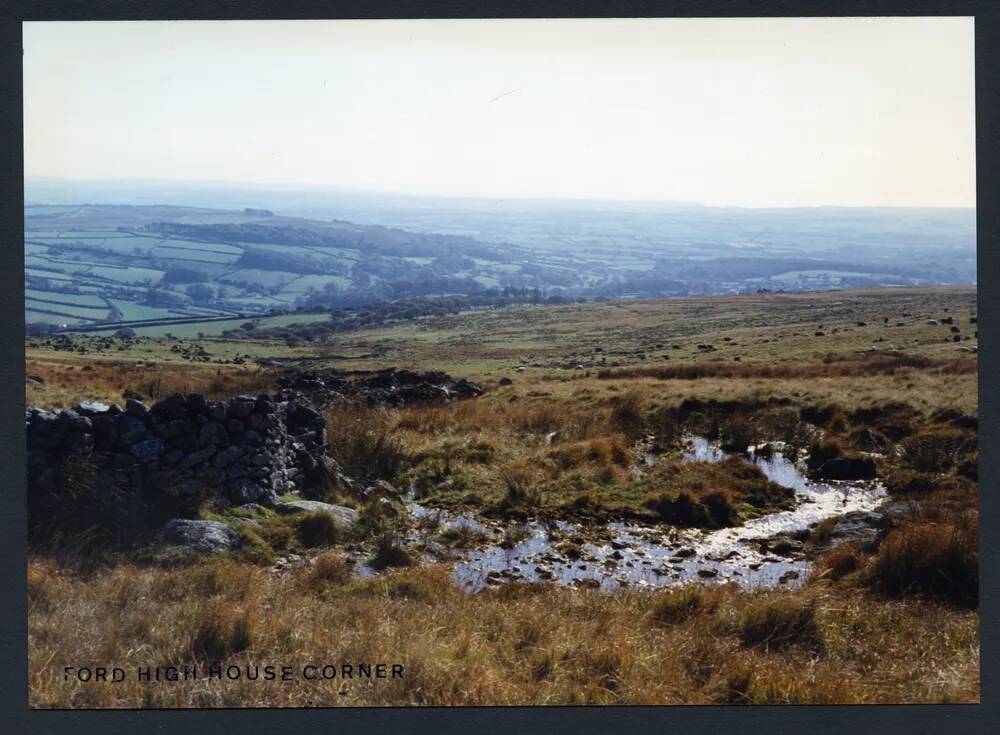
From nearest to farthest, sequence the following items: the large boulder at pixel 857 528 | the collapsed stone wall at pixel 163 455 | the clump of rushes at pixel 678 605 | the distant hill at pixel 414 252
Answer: the clump of rushes at pixel 678 605 < the collapsed stone wall at pixel 163 455 < the large boulder at pixel 857 528 < the distant hill at pixel 414 252

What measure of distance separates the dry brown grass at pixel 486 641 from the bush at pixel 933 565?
36cm

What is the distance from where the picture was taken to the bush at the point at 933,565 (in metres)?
9.52

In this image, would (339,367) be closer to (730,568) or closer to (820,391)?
(820,391)

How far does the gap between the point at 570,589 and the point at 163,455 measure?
5349mm

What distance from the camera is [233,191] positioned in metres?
13.5

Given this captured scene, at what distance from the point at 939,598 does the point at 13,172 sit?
9730mm

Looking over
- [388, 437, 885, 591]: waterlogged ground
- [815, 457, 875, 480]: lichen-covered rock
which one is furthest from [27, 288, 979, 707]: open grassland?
[388, 437, 885, 591]: waterlogged ground

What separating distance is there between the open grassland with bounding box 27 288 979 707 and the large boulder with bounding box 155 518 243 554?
0.94 ft

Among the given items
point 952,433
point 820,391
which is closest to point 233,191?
point 952,433

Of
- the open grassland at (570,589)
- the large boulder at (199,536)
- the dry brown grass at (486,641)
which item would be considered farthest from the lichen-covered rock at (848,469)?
the large boulder at (199,536)

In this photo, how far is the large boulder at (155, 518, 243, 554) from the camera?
1029 cm

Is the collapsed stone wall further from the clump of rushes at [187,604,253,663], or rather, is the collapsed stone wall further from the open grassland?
the clump of rushes at [187,604,253,663]

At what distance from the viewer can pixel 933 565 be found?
969 cm

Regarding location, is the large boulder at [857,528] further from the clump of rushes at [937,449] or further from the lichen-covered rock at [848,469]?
the lichen-covered rock at [848,469]
